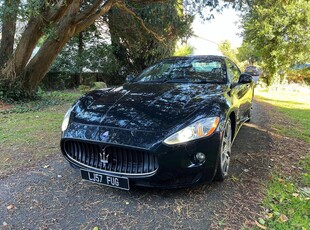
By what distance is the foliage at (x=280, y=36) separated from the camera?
38.8ft

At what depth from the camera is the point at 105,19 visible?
1187 cm

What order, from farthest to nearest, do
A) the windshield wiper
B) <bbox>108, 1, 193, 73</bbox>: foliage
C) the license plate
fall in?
<bbox>108, 1, 193, 73</bbox>: foliage
the windshield wiper
the license plate

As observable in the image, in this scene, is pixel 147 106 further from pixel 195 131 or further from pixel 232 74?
pixel 232 74

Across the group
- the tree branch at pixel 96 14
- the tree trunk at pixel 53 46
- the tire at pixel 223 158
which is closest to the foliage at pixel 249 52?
the tree branch at pixel 96 14

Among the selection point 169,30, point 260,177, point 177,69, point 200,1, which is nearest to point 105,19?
point 169,30

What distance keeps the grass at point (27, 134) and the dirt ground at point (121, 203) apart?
1.38 feet

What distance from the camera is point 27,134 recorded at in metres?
4.74

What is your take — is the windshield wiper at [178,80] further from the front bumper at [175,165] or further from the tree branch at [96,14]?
the tree branch at [96,14]

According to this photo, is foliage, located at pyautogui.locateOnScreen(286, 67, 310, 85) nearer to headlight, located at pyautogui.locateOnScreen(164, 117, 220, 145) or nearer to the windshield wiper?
the windshield wiper

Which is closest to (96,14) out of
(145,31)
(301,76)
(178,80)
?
(145,31)

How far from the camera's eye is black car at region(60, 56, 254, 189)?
231 centimetres

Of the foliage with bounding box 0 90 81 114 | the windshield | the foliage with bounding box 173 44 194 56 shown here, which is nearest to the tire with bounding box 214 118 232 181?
the windshield

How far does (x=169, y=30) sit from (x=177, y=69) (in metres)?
7.89

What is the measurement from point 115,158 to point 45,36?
6610 mm
